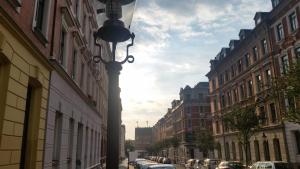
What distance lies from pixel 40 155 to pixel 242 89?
108 ft

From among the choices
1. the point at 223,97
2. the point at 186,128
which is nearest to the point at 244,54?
the point at 223,97

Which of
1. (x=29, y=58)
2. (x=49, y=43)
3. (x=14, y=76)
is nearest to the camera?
(x=14, y=76)

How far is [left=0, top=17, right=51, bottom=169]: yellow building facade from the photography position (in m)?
6.91

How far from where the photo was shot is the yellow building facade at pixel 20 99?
6906 millimetres

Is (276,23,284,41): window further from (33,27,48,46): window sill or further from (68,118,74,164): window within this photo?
(33,27,48,46): window sill

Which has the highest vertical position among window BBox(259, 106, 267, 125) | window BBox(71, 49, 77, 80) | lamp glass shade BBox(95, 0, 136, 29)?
window BBox(71, 49, 77, 80)

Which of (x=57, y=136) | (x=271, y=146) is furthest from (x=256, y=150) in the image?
(x=57, y=136)

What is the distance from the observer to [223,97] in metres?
45.8

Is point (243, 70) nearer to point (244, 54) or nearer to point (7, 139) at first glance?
point (244, 54)

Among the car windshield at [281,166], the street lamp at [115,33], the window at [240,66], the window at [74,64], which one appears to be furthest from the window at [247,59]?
the street lamp at [115,33]

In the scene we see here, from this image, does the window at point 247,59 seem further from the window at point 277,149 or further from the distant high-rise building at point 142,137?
the distant high-rise building at point 142,137

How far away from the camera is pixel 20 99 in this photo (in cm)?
793

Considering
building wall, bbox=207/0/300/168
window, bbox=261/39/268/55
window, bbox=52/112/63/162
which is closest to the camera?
window, bbox=52/112/63/162

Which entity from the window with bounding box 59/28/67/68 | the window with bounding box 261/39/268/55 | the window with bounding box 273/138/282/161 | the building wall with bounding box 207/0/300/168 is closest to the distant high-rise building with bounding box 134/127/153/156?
the building wall with bounding box 207/0/300/168
